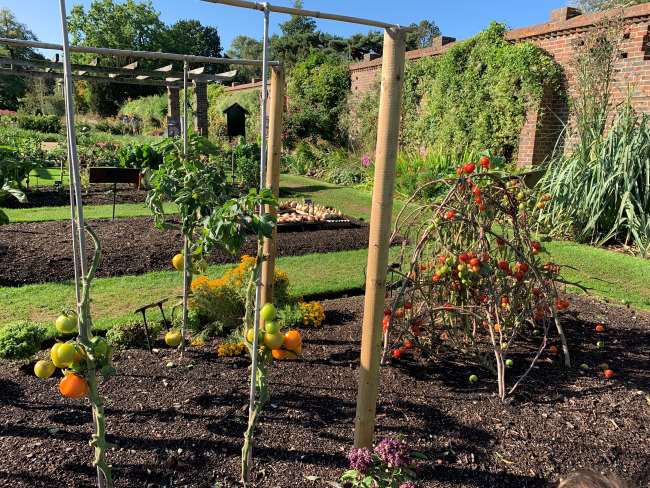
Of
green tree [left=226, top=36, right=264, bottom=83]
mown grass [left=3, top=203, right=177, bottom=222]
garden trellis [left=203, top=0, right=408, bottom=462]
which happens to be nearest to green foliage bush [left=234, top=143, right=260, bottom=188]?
mown grass [left=3, top=203, right=177, bottom=222]

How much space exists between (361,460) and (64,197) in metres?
9.49

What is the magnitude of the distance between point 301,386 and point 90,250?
161 inches

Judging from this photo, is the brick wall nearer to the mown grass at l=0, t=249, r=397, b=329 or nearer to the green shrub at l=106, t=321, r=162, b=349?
the mown grass at l=0, t=249, r=397, b=329

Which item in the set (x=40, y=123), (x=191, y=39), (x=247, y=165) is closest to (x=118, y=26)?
(x=191, y=39)

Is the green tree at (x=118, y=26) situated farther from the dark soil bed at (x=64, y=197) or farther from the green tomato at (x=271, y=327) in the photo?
the green tomato at (x=271, y=327)

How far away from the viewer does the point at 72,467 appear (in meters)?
2.16

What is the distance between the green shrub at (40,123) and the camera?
75.0 feet

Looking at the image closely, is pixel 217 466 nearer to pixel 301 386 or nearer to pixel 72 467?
pixel 72 467

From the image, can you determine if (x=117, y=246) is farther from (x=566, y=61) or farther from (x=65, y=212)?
(x=566, y=61)

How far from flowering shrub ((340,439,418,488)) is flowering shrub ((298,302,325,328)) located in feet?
6.08

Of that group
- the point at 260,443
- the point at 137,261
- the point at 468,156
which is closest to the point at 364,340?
the point at 260,443

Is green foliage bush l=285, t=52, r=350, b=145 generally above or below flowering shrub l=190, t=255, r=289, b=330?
above

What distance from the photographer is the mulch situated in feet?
29.3

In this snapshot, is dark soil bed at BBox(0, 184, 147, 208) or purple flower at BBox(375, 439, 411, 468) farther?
dark soil bed at BBox(0, 184, 147, 208)
